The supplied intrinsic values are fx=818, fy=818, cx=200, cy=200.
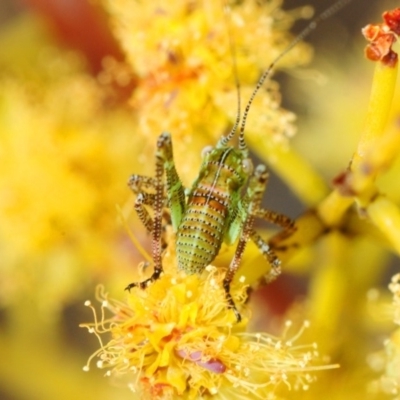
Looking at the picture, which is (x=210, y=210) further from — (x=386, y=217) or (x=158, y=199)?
(x=386, y=217)

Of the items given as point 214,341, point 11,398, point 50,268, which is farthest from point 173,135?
point 11,398

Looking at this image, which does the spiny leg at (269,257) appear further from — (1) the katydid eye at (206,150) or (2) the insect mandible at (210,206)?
(1) the katydid eye at (206,150)

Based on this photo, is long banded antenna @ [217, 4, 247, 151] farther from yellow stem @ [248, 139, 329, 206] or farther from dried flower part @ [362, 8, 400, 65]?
dried flower part @ [362, 8, 400, 65]

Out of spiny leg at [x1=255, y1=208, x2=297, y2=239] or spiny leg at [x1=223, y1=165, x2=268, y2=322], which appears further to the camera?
spiny leg at [x1=255, y1=208, x2=297, y2=239]

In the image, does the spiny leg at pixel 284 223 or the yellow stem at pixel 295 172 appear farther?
the yellow stem at pixel 295 172

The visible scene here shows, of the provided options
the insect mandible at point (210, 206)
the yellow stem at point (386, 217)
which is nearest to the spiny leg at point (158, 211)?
the insect mandible at point (210, 206)

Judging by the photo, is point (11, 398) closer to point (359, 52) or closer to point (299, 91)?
point (299, 91)

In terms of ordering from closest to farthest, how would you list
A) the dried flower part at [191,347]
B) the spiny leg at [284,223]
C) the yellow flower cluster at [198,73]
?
the dried flower part at [191,347] → the spiny leg at [284,223] → the yellow flower cluster at [198,73]

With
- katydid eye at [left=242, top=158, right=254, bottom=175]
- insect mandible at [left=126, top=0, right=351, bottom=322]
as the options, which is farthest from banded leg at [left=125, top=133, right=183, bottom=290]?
katydid eye at [left=242, top=158, right=254, bottom=175]
